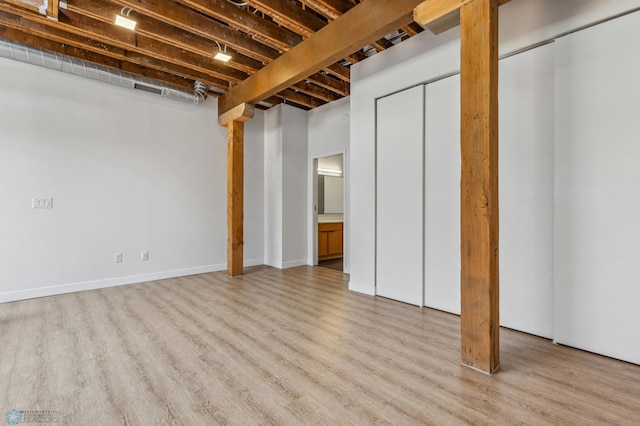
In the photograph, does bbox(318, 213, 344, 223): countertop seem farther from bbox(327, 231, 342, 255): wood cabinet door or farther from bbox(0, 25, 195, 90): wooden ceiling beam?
bbox(0, 25, 195, 90): wooden ceiling beam

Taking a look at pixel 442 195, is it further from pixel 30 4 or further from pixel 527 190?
pixel 30 4

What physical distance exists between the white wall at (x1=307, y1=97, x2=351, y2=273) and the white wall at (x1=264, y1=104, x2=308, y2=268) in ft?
0.35

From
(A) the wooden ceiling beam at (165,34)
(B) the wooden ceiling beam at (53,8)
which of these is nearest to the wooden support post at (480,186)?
(A) the wooden ceiling beam at (165,34)

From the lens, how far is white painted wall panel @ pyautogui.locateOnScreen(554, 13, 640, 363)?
2160 mm

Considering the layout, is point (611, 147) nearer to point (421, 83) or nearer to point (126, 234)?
point (421, 83)

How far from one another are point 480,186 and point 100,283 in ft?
15.8

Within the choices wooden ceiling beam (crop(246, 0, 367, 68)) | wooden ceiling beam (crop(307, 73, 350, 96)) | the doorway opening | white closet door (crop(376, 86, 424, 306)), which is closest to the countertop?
Answer: the doorway opening

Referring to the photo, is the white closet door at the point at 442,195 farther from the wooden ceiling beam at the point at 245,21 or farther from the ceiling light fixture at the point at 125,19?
the ceiling light fixture at the point at 125,19

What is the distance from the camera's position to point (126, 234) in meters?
4.49

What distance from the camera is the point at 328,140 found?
561cm

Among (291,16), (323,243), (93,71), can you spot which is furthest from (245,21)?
(323,243)

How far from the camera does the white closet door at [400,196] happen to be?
136 inches

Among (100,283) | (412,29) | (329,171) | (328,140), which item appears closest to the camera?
(412,29)

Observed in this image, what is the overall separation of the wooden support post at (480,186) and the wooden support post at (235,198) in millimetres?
3724
